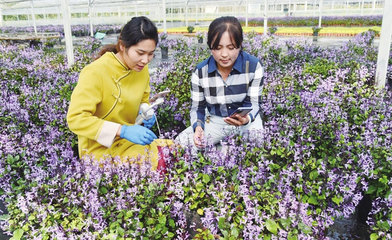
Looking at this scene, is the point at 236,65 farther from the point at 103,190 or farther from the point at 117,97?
the point at 103,190

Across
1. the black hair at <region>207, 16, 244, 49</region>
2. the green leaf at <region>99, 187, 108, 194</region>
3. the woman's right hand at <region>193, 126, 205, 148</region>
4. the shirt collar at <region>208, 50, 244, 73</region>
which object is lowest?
the green leaf at <region>99, 187, 108, 194</region>

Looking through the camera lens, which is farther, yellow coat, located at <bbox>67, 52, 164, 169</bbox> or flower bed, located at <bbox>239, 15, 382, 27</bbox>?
flower bed, located at <bbox>239, 15, 382, 27</bbox>

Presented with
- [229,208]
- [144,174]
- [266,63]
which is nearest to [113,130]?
[144,174]

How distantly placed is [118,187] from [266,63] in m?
4.32

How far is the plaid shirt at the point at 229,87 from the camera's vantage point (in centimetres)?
277

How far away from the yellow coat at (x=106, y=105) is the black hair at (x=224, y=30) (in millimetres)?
642

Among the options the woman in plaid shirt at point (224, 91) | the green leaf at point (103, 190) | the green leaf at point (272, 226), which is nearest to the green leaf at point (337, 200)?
the green leaf at point (272, 226)

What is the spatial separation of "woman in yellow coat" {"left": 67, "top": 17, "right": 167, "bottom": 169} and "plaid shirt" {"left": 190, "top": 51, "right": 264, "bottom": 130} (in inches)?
18.8

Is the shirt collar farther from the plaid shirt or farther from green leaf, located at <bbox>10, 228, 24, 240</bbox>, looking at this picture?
green leaf, located at <bbox>10, 228, 24, 240</bbox>

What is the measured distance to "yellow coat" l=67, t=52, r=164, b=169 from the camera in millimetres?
2197

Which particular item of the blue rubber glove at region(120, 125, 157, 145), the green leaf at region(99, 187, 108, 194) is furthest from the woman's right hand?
the green leaf at region(99, 187, 108, 194)

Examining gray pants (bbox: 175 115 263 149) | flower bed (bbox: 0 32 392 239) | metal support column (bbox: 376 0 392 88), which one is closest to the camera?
flower bed (bbox: 0 32 392 239)

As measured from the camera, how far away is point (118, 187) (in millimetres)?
1957

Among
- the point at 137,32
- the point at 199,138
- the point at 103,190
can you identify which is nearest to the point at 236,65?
the point at 199,138
